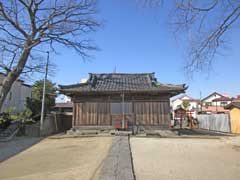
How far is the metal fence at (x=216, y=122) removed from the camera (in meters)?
22.7

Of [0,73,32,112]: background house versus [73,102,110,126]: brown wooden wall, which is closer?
[73,102,110,126]: brown wooden wall

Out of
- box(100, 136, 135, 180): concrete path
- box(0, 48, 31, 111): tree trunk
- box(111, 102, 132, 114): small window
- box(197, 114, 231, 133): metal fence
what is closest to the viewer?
box(100, 136, 135, 180): concrete path

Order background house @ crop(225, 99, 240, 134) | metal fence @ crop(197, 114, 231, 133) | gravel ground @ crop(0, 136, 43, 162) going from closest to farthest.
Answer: gravel ground @ crop(0, 136, 43, 162) < background house @ crop(225, 99, 240, 134) < metal fence @ crop(197, 114, 231, 133)

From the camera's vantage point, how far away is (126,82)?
1933 cm

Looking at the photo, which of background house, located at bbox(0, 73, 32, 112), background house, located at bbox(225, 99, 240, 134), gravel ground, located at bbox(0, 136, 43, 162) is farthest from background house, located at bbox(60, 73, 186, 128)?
background house, located at bbox(0, 73, 32, 112)

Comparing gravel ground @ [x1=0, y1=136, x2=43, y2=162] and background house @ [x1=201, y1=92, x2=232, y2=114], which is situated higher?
background house @ [x1=201, y1=92, x2=232, y2=114]

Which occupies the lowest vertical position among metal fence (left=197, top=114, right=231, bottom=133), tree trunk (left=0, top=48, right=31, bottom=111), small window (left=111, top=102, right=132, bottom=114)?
metal fence (left=197, top=114, right=231, bottom=133)

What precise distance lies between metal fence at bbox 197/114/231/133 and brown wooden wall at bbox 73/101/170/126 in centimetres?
864

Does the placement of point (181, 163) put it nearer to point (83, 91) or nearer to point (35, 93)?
point (83, 91)

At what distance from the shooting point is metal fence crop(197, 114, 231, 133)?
74.6 ft

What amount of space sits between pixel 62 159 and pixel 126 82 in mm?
11348

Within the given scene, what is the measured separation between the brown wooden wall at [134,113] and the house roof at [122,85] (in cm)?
99

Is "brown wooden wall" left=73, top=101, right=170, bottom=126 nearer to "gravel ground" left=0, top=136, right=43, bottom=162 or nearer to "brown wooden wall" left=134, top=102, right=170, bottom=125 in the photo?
"brown wooden wall" left=134, top=102, right=170, bottom=125

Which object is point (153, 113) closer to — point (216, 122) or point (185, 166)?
point (185, 166)
